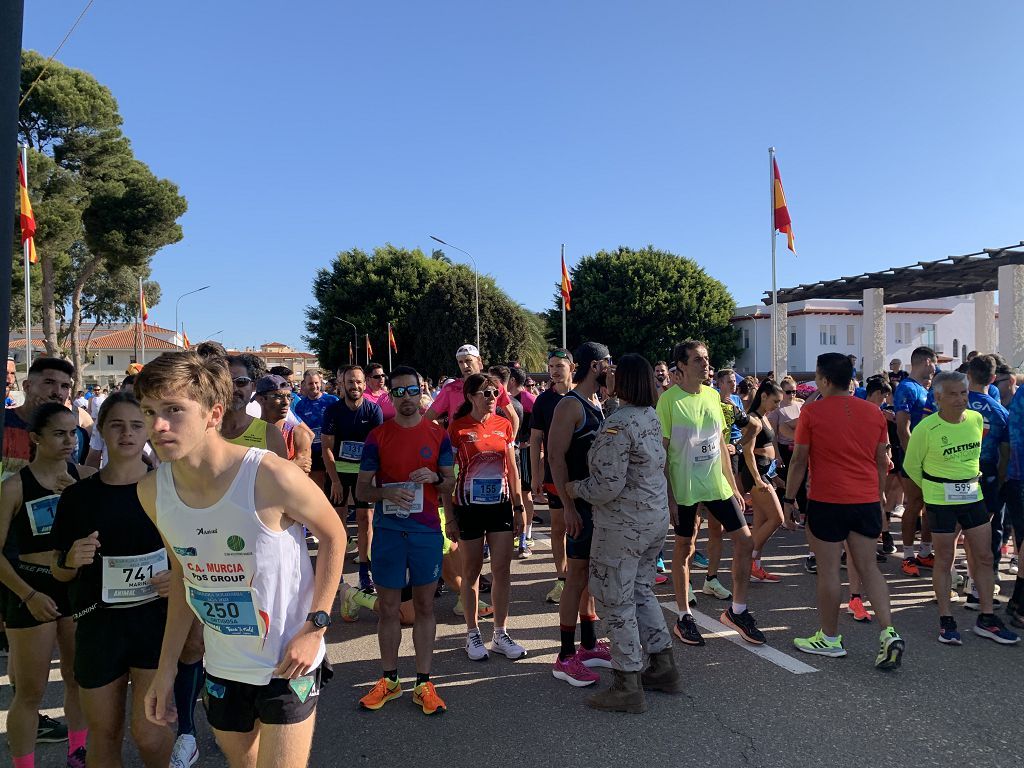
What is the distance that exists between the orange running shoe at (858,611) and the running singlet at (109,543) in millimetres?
4886

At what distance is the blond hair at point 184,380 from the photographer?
2084 mm

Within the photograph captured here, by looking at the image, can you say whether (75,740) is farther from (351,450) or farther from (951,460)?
(951,460)

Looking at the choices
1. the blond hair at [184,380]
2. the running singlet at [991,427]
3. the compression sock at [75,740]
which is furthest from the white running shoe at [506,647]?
the running singlet at [991,427]

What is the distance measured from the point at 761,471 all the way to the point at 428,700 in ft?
14.2

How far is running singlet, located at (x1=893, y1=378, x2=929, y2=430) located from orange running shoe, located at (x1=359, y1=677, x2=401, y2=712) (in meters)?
5.95

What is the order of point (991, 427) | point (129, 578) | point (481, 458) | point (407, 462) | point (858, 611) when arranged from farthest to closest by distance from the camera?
1. point (991, 427)
2. point (858, 611)
3. point (481, 458)
4. point (407, 462)
5. point (129, 578)

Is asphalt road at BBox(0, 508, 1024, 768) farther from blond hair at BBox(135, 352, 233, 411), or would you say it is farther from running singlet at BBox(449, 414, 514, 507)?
blond hair at BBox(135, 352, 233, 411)

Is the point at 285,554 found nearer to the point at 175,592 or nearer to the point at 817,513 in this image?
the point at 175,592

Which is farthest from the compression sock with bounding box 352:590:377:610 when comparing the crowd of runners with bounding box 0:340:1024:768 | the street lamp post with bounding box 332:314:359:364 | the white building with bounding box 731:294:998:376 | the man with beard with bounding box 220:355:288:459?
the white building with bounding box 731:294:998:376

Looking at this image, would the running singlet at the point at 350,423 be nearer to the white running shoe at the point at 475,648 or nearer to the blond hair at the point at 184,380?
the white running shoe at the point at 475,648

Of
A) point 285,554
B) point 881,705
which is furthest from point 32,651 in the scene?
point 881,705

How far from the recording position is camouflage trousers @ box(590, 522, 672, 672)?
3918mm

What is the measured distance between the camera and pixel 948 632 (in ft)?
15.7

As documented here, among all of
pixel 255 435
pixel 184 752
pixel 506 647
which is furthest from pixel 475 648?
pixel 255 435
